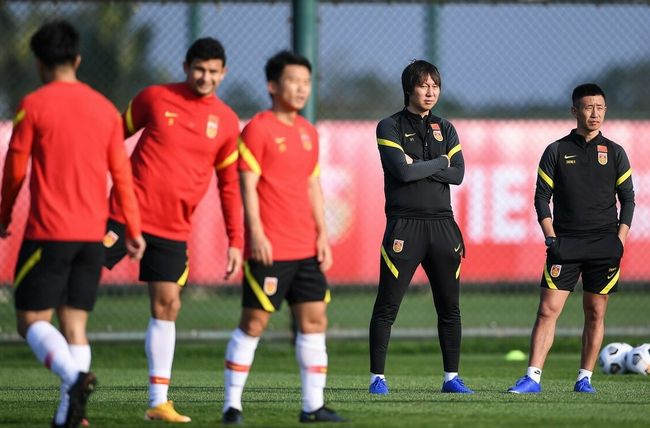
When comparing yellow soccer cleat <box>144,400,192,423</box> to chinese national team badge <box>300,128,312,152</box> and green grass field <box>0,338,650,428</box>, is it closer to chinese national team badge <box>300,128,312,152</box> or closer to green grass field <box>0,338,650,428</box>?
green grass field <box>0,338,650,428</box>

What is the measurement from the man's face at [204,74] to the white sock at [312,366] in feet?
5.06

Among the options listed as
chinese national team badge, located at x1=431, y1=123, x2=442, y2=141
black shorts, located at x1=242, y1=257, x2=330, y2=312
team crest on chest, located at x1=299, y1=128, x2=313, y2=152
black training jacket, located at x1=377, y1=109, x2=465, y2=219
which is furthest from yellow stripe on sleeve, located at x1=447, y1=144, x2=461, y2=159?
black shorts, located at x1=242, y1=257, x2=330, y2=312

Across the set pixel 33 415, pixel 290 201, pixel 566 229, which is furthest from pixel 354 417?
pixel 566 229

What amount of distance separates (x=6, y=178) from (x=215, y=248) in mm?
9337

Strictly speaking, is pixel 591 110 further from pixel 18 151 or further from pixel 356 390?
pixel 18 151

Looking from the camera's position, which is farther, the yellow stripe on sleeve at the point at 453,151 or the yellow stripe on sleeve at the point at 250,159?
the yellow stripe on sleeve at the point at 453,151

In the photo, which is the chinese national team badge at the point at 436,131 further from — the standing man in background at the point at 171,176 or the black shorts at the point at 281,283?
the black shorts at the point at 281,283

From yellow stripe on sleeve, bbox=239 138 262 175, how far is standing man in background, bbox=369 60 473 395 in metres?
2.20

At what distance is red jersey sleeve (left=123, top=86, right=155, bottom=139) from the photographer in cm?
740

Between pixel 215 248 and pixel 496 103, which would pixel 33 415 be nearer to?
pixel 215 248

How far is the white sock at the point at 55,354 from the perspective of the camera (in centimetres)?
633

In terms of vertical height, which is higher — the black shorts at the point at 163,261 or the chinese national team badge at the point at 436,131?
the chinese national team badge at the point at 436,131

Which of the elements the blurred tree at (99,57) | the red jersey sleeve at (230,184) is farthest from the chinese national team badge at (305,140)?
the blurred tree at (99,57)

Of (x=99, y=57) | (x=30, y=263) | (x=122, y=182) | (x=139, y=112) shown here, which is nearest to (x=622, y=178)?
(x=139, y=112)
